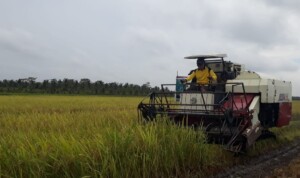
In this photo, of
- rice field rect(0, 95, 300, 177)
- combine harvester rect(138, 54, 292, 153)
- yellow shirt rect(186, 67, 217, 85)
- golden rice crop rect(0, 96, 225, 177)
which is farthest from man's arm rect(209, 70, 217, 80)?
golden rice crop rect(0, 96, 225, 177)

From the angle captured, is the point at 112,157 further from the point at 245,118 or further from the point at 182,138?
the point at 245,118

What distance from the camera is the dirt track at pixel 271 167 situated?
679cm

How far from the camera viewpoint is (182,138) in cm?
697

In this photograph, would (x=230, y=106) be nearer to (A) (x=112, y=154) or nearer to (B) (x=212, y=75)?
(B) (x=212, y=75)

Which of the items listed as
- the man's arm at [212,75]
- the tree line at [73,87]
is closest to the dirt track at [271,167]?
the man's arm at [212,75]

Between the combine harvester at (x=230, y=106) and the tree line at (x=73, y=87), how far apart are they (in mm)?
52890

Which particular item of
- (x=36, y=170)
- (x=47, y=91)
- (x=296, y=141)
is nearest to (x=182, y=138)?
(x=36, y=170)

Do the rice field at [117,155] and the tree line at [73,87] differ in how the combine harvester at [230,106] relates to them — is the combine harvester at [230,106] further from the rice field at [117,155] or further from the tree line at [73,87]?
the tree line at [73,87]

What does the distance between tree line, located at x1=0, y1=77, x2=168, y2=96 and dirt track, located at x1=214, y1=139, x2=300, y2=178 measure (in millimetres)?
54222

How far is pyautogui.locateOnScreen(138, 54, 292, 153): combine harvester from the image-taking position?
7809mm

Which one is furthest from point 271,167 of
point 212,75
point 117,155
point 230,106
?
point 117,155

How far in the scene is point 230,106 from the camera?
344 inches

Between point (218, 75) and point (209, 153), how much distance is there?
3398 millimetres

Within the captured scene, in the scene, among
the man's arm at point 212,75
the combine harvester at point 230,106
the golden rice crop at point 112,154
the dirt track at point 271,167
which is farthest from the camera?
the man's arm at point 212,75
